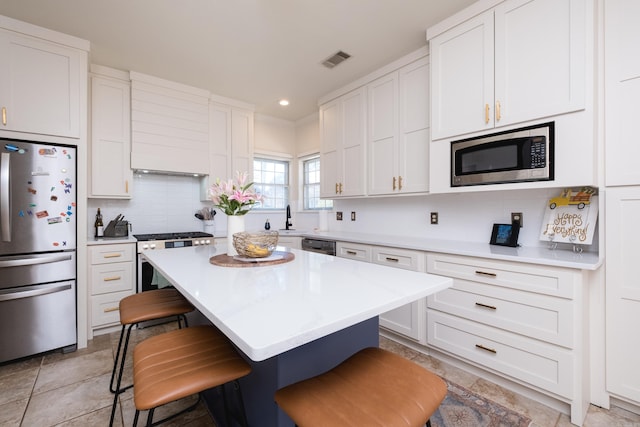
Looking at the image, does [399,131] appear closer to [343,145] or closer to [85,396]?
[343,145]

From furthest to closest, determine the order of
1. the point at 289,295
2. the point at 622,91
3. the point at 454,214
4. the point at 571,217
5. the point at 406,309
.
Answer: the point at 454,214
the point at 406,309
the point at 571,217
the point at 622,91
the point at 289,295

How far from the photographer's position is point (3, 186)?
2154 mm

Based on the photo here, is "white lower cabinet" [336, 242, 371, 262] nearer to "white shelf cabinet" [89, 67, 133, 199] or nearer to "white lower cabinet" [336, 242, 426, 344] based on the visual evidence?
"white lower cabinet" [336, 242, 426, 344]

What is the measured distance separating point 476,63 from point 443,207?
1.22m

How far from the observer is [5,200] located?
84.9 inches

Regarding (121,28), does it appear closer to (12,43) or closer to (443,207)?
(12,43)

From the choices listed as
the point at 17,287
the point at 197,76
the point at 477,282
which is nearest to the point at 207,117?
the point at 197,76

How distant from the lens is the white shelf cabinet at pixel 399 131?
263 cm

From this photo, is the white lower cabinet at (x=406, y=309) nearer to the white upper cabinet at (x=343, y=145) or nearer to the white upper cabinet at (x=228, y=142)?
the white upper cabinet at (x=343, y=145)

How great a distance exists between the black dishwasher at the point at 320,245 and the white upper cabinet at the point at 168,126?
153cm

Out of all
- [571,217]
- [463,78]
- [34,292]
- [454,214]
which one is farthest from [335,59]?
[34,292]

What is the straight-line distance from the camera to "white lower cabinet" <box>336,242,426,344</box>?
7.68ft

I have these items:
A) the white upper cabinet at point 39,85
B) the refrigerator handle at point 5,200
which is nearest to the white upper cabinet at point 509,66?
the white upper cabinet at point 39,85

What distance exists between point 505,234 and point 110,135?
12.6ft
